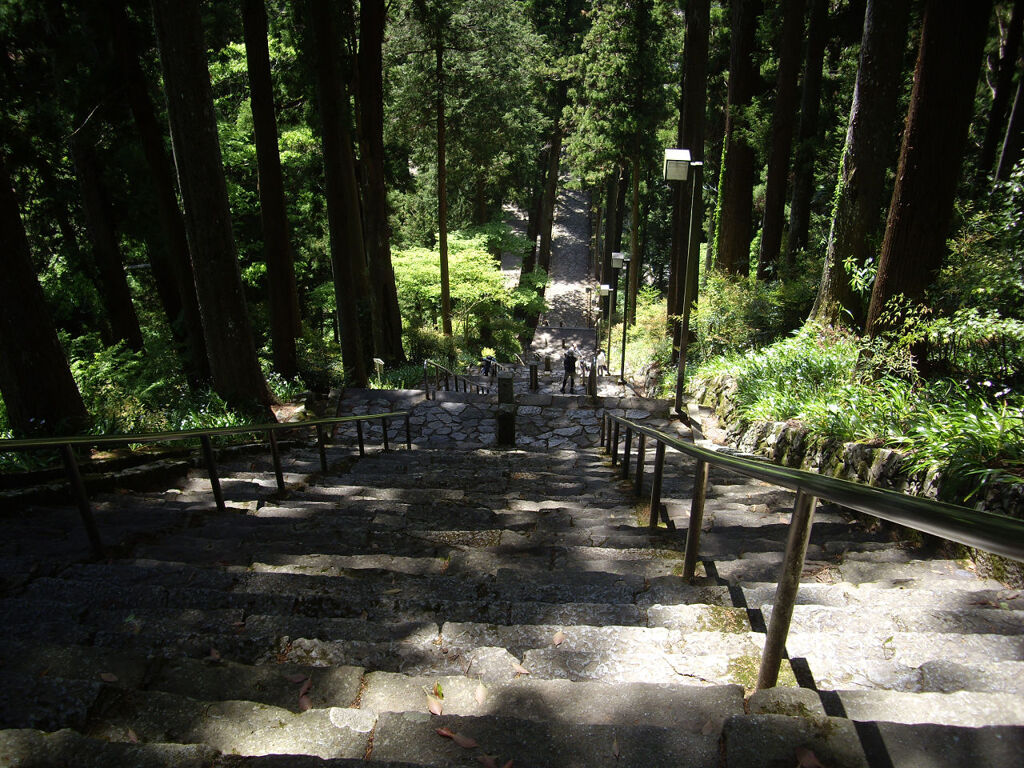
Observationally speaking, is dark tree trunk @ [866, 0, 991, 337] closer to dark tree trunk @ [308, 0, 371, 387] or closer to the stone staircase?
the stone staircase

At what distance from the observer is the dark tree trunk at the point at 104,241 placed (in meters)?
11.9

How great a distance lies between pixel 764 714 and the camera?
6.06 feet

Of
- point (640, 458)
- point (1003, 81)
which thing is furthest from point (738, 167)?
point (640, 458)

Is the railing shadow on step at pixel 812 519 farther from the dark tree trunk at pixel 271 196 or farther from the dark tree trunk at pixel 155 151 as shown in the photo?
the dark tree trunk at pixel 271 196

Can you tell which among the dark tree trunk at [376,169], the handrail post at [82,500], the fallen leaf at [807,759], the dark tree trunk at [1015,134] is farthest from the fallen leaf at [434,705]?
the dark tree trunk at [1015,134]

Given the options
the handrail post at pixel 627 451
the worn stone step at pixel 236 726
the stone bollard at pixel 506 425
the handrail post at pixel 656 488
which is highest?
the worn stone step at pixel 236 726

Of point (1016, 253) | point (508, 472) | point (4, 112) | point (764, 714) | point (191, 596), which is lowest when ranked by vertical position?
point (508, 472)

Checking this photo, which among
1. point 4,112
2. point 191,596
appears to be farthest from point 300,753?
point 4,112

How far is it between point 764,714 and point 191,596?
8.70 feet

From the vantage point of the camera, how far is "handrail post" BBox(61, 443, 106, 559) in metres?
3.61

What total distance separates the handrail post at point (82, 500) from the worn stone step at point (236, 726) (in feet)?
6.53

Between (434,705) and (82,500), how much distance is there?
2.72 m

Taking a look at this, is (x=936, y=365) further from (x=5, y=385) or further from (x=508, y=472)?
→ (x=5, y=385)

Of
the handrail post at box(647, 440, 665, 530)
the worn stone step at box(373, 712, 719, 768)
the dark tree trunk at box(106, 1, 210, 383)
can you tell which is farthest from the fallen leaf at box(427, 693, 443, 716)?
the dark tree trunk at box(106, 1, 210, 383)
